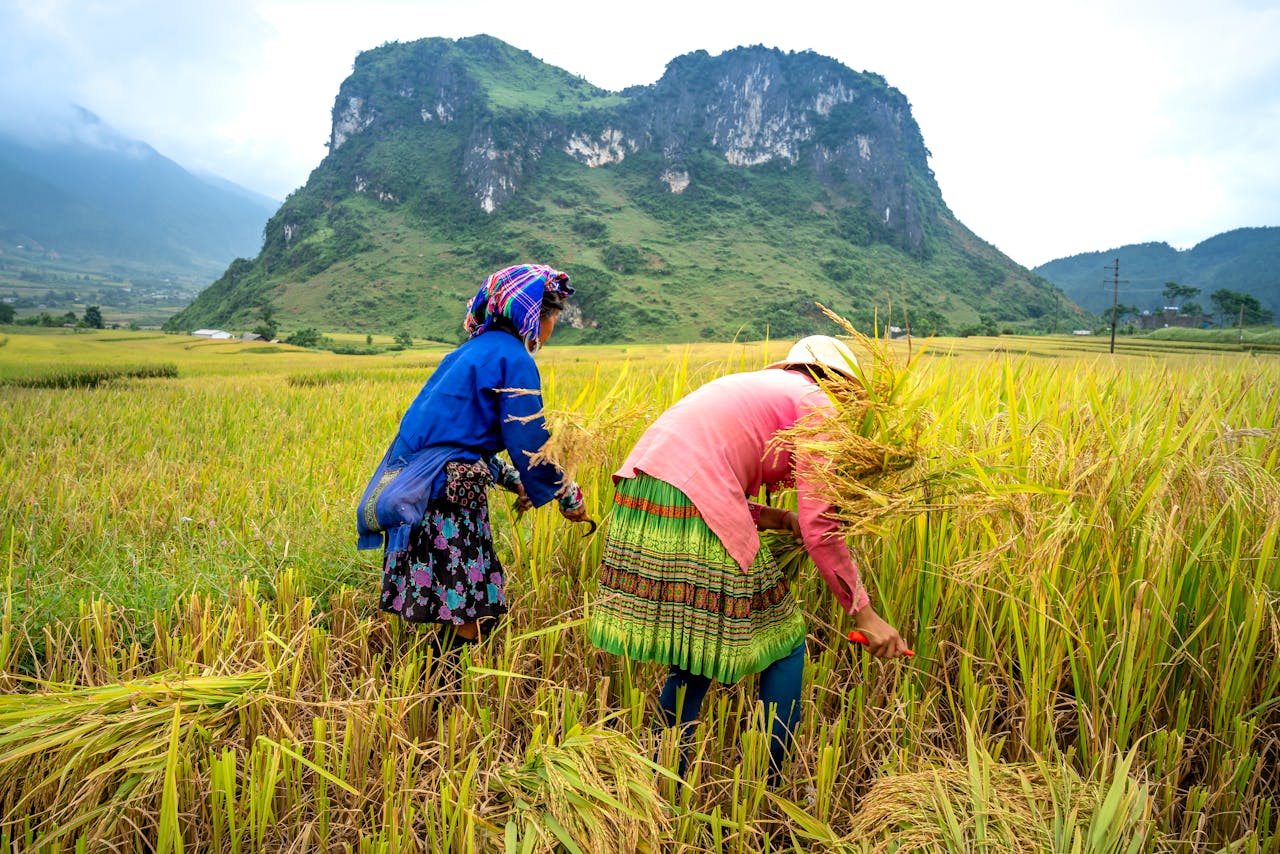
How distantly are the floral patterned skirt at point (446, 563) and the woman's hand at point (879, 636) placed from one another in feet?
3.67

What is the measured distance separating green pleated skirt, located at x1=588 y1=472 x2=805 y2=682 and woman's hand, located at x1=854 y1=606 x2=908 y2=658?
0.71 ft

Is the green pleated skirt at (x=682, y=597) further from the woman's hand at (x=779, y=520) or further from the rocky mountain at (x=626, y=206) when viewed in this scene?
the rocky mountain at (x=626, y=206)

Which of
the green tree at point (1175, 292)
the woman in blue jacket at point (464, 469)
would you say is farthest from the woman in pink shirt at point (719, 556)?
the green tree at point (1175, 292)

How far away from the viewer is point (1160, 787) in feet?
5.17

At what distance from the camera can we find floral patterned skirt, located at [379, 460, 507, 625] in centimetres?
196

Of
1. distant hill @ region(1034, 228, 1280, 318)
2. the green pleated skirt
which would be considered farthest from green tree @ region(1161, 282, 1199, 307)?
the green pleated skirt

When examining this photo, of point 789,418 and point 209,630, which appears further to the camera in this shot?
point 209,630

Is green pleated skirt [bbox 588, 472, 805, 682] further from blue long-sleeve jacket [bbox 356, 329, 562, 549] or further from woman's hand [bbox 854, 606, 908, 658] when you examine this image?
blue long-sleeve jacket [bbox 356, 329, 562, 549]

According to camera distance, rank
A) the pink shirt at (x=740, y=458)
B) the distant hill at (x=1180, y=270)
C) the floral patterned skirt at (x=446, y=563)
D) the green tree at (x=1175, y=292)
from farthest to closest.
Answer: the distant hill at (x=1180, y=270)
the green tree at (x=1175, y=292)
the floral patterned skirt at (x=446, y=563)
the pink shirt at (x=740, y=458)

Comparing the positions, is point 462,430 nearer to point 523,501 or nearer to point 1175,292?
point 523,501

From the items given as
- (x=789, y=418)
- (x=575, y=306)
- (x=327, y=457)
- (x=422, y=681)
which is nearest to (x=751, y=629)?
(x=789, y=418)

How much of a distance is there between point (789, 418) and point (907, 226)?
331 feet

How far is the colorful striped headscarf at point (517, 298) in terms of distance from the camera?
77.5 inches

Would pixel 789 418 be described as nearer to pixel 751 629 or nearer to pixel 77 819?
pixel 751 629
